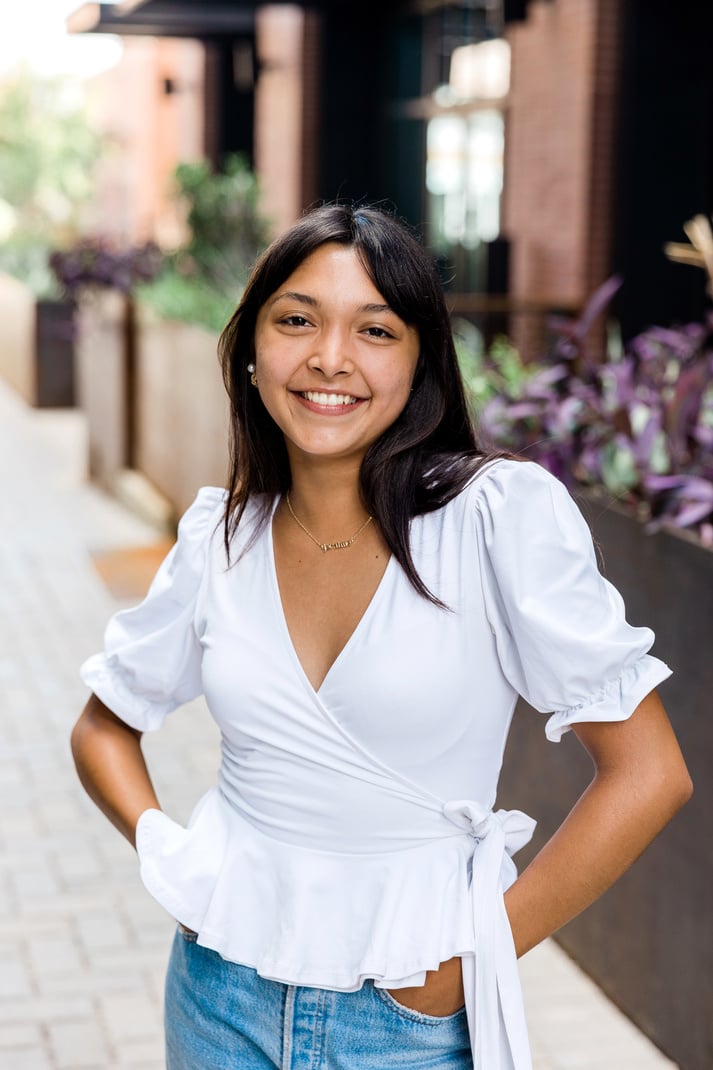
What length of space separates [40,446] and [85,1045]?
10.7 meters

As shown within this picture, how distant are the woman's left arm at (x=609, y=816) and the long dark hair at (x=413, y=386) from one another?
0.25m

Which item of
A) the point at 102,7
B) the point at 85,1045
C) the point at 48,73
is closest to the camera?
A: the point at 85,1045

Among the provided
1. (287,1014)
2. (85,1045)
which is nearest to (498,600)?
(287,1014)

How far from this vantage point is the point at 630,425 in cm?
379

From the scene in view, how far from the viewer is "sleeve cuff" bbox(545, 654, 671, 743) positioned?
162cm

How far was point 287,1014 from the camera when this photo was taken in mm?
1699

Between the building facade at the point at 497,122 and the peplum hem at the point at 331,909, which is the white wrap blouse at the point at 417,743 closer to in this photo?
the peplum hem at the point at 331,909

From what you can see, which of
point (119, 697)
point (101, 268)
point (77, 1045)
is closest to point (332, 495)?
point (119, 697)

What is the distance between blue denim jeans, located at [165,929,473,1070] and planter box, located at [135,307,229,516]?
19.6 ft

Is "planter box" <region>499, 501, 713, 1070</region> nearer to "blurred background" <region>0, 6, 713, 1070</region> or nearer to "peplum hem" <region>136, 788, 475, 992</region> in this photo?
"blurred background" <region>0, 6, 713, 1070</region>

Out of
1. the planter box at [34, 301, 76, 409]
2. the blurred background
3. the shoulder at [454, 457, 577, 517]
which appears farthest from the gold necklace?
the planter box at [34, 301, 76, 409]

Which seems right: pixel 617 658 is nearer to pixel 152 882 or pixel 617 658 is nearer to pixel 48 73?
pixel 152 882

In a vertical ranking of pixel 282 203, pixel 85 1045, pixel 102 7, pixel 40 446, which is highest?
pixel 102 7

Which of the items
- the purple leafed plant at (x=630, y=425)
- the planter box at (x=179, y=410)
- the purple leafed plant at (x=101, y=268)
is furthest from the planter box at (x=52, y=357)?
the purple leafed plant at (x=630, y=425)
